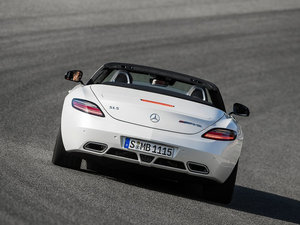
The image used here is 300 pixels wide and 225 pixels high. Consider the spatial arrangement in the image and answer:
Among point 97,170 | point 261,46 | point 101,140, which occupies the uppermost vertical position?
point 101,140

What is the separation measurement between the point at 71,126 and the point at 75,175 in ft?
1.68

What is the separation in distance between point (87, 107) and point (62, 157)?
2.25 ft

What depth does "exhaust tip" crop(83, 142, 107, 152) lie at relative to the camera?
7.03 meters

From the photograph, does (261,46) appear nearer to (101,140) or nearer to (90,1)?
(90,1)

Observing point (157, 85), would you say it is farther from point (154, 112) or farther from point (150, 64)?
point (150, 64)

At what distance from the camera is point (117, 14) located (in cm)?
2380

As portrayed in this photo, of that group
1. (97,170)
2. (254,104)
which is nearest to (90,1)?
(254,104)

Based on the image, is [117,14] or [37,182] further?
[117,14]

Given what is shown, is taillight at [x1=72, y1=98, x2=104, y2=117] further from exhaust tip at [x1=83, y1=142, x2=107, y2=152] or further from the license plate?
the license plate

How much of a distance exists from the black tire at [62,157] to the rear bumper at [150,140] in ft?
0.80

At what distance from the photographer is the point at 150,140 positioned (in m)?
6.90

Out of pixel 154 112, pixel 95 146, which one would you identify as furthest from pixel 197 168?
pixel 95 146

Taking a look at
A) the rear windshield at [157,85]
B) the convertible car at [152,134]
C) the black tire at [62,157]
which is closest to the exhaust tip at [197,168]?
the convertible car at [152,134]

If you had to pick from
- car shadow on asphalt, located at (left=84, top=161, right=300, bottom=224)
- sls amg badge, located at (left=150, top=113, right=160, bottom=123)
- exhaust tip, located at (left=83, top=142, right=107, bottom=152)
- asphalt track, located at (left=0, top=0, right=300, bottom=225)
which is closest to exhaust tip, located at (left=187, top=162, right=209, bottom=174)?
car shadow on asphalt, located at (left=84, top=161, right=300, bottom=224)
